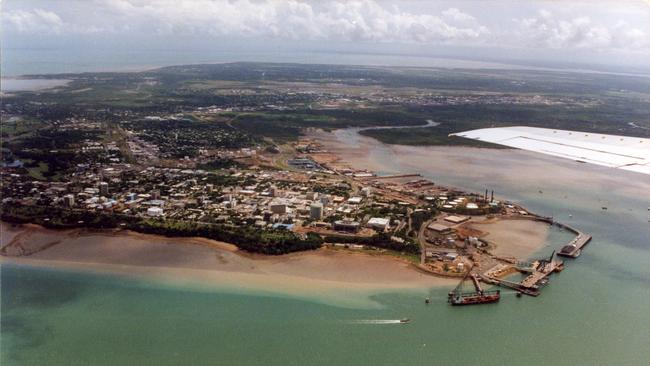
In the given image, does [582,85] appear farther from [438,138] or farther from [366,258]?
[366,258]

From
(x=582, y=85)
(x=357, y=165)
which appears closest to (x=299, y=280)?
(x=357, y=165)

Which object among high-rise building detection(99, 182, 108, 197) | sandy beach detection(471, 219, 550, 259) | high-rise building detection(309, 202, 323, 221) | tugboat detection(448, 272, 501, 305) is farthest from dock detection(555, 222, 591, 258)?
high-rise building detection(99, 182, 108, 197)

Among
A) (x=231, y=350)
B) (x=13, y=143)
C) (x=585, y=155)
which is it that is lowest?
(x=231, y=350)

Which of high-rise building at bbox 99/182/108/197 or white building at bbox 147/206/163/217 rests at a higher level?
high-rise building at bbox 99/182/108/197

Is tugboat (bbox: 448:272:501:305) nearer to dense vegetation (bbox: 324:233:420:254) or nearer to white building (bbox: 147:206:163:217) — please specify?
dense vegetation (bbox: 324:233:420:254)

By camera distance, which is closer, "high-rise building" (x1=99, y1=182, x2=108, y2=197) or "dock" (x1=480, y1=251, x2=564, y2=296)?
"dock" (x1=480, y1=251, x2=564, y2=296)

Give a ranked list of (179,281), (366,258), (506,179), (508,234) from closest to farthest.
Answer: (179,281)
(366,258)
(508,234)
(506,179)

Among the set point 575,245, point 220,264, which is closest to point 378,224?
point 220,264
